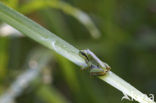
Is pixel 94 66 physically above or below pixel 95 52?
below

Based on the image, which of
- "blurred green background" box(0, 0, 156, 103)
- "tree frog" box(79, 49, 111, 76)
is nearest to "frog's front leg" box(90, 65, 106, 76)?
"tree frog" box(79, 49, 111, 76)

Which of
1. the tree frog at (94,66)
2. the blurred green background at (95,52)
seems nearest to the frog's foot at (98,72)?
the tree frog at (94,66)

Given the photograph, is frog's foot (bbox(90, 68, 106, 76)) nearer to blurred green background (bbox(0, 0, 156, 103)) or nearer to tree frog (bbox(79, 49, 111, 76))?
tree frog (bbox(79, 49, 111, 76))

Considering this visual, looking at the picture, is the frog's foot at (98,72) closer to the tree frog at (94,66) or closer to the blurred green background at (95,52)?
the tree frog at (94,66)

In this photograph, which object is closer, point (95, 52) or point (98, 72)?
point (98, 72)

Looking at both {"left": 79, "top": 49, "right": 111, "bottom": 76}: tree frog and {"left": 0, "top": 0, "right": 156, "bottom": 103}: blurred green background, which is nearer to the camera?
{"left": 79, "top": 49, "right": 111, "bottom": 76}: tree frog

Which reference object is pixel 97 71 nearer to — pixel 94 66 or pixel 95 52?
pixel 94 66

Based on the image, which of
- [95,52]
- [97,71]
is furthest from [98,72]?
[95,52]

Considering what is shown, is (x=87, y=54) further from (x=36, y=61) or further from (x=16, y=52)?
(x=16, y=52)
